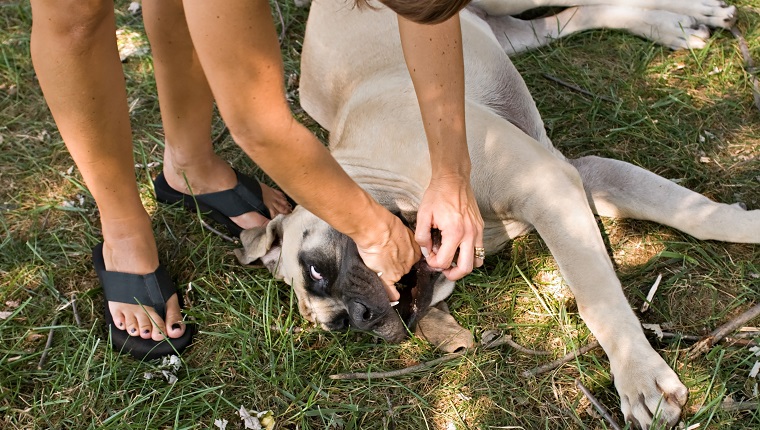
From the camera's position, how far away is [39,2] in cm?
230

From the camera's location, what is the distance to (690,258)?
9.27ft

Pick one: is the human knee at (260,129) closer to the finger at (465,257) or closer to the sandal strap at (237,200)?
the finger at (465,257)

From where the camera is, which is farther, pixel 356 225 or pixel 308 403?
pixel 308 403

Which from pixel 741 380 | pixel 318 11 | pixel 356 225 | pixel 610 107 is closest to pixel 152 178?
pixel 318 11

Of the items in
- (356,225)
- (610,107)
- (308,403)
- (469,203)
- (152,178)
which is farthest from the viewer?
(152,178)

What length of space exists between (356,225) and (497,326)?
86 cm

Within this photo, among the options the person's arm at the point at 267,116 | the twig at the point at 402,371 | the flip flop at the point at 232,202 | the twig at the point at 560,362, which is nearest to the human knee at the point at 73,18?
the person's arm at the point at 267,116

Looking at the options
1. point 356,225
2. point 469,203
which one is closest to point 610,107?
point 469,203

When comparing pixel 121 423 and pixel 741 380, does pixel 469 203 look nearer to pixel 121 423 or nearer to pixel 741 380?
pixel 741 380

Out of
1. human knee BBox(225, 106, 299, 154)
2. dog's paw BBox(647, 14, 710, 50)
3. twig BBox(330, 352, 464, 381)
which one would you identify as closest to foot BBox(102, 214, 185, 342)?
twig BBox(330, 352, 464, 381)

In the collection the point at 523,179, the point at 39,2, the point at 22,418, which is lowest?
the point at 22,418

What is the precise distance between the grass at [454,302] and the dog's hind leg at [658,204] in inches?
3.0

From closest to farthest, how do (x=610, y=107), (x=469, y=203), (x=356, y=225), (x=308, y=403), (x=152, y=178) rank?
(x=356, y=225) < (x=469, y=203) < (x=308, y=403) < (x=610, y=107) < (x=152, y=178)

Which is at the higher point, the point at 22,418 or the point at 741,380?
the point at 741,380
